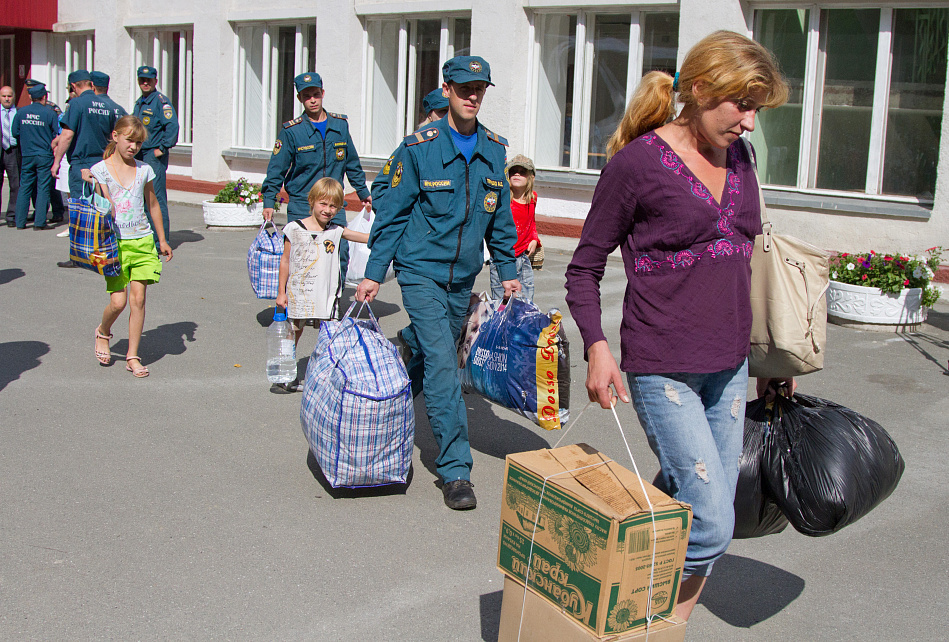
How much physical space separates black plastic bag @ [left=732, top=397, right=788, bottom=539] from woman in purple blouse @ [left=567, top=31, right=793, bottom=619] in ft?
1.05

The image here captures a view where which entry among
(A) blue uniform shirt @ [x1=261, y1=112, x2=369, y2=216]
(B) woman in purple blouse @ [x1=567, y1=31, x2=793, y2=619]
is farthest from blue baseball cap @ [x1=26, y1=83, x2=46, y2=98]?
(B) woman in purple blouse @ [x1=567, y1=31, x2=793, y2=619]

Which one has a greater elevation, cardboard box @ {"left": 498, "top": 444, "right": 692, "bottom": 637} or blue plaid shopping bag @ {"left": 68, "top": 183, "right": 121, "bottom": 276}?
blue plaid shopping bag @ {"left": 68, "top": 183, "right": 121, "bottom": 276}

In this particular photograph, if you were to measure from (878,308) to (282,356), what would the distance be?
5401mm

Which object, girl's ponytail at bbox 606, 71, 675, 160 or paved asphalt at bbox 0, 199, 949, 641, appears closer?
girl's ponytail at bbox 606, 71, 675, 160

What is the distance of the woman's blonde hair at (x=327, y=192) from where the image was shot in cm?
700

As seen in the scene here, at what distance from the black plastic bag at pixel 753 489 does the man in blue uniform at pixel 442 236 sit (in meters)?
1.65

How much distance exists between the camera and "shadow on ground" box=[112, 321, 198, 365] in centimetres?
752

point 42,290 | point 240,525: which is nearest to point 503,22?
point 42,290

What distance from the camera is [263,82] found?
58.5 ft

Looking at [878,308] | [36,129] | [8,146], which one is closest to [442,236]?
[878,308]

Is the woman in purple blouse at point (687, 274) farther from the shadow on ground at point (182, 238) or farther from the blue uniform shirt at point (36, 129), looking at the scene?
the blue uniform shirt at point (36, 129)

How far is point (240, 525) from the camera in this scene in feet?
14.5

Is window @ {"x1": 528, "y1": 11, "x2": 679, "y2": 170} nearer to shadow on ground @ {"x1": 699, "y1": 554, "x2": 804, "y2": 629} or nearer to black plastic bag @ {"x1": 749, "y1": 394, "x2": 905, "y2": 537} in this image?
shadow on ground @ {"x1": 699, "y1": 554, "x2": 804, "y2": 629}

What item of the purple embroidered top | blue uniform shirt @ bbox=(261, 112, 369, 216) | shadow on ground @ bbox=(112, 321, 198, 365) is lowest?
shadow on ground @ bbox=(112, 321, 198, 365)
